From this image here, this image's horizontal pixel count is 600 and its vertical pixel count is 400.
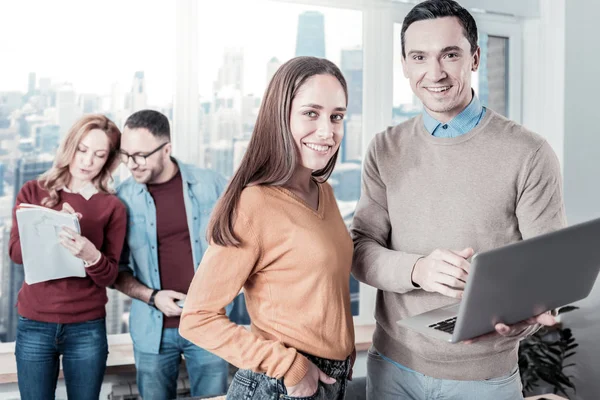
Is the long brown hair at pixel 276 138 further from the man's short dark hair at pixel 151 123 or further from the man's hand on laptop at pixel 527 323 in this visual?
the man's short dark hair at pixel 151 123

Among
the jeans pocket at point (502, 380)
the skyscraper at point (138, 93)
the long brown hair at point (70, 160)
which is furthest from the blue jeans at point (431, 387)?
the skyscraper at point (138, 93)

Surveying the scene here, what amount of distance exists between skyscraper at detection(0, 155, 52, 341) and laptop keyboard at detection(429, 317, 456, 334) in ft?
7.33

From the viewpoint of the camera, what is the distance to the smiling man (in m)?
1.50

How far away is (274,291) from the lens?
1352mm

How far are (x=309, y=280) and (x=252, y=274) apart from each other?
0.13 m

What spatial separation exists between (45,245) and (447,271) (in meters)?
1.78

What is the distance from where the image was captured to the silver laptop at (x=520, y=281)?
1184mm

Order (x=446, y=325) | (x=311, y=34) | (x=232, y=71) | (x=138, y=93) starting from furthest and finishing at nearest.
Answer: (x=311, y=34) → (x=232, y=71) → (x=138, y=93) → (x=446, y=325)

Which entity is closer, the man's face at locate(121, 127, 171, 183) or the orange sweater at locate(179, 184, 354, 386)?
the orange sweater at locate(179, 184, 354, 386)

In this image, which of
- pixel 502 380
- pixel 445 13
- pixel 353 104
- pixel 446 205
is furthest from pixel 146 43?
pixel 502 380

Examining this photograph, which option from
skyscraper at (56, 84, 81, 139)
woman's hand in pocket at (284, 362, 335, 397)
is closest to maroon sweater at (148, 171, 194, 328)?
skyscraper at (56, 84, 81, 139)

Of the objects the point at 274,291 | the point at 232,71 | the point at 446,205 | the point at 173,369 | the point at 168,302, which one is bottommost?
the point at 173,369

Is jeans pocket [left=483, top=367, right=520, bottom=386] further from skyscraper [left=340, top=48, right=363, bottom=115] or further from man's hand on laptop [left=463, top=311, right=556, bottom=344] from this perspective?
skyscraper [left=340, top=48, right=363, bottom=115]

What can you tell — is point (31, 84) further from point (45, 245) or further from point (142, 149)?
point (45, 245)
